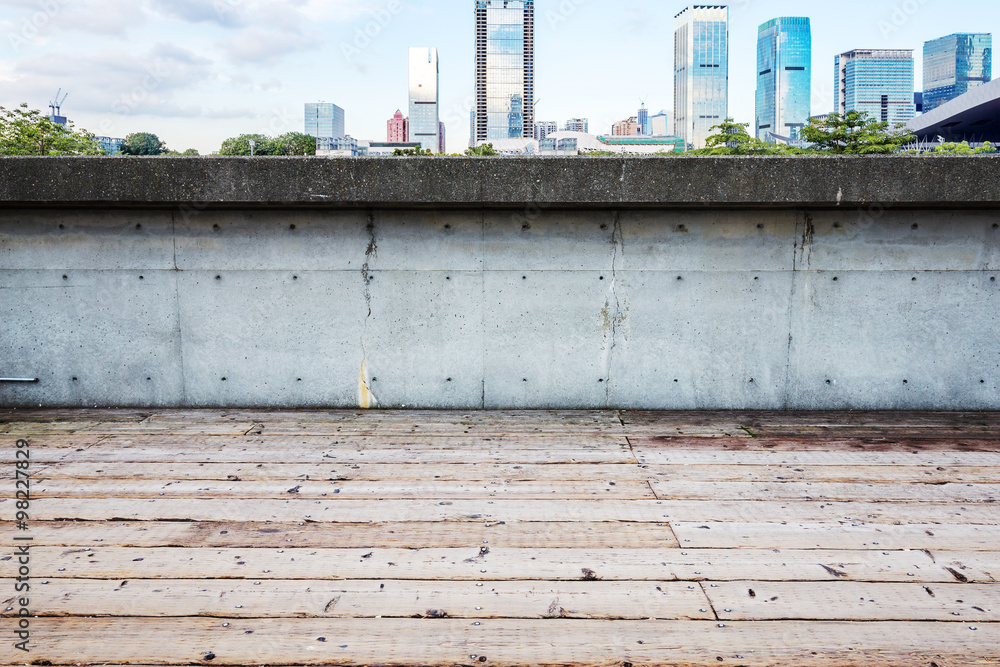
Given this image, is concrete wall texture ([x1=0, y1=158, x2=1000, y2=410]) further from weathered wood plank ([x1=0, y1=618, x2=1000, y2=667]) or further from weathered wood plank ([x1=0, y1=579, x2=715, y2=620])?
weathered wood plank ([x1=0, y1=618, x2=1000, y2=667])

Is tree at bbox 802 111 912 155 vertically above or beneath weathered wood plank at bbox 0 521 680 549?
above

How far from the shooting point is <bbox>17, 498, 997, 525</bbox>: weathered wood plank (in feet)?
10.2

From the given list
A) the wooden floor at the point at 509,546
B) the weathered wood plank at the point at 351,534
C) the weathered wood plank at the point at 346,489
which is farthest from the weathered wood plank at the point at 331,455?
the weathered wood plank at the point at 351,534

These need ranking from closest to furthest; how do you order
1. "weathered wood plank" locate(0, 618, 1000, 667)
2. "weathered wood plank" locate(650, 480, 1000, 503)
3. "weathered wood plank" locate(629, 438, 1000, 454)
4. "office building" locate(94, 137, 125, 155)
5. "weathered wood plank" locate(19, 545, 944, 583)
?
1. "weathered wood plank" locate(0, 618, 1000, 667)
2. "weathered wood plank" locate(19, 545, 944, 583)
3. "weathered wood plank" locate(650, 480, 1000, 503)
4. "weathered wood plank" locate(629, 438, 1000, 454)
5. "office building" locate(94, 137, 125, 155)

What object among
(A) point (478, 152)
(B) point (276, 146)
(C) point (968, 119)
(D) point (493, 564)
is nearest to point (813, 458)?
(D) point (493, 564)

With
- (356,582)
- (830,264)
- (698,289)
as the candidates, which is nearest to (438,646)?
(356,582)

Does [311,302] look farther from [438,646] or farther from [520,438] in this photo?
[438,646]

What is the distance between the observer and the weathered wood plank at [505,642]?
2111 millimetres

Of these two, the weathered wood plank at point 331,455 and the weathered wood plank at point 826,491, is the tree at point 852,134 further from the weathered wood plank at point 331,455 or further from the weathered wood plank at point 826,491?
the weathered wood plank at point 331,455

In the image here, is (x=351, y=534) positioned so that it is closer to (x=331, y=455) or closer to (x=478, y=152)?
(x=331, y=455)

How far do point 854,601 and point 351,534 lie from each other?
1.95 m

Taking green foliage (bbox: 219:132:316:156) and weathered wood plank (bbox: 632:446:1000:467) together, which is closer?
weathered wood plank (bbox: 632:446:1000:467)

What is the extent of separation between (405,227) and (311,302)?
0.88m

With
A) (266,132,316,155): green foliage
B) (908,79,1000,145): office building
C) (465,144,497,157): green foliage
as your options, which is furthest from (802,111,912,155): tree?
(266,132,316,155): green foliage
